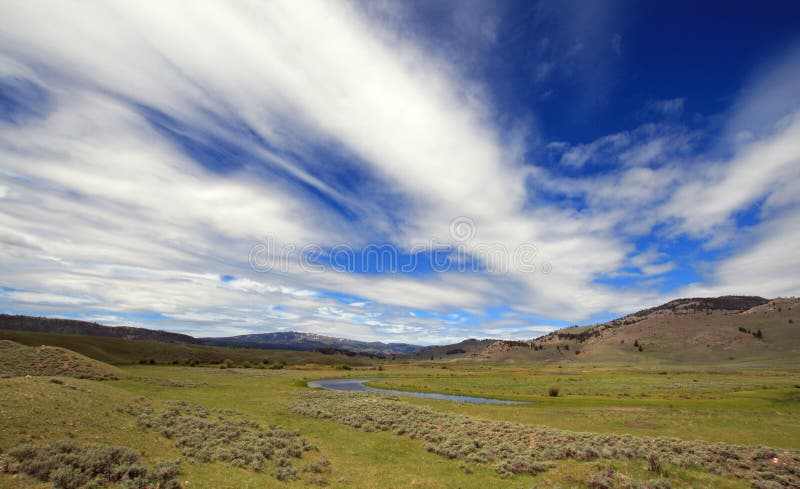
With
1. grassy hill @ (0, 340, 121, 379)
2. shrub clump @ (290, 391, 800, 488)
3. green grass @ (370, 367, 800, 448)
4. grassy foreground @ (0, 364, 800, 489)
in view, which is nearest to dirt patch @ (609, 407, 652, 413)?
green grass @ (370, 367, 800, 448)

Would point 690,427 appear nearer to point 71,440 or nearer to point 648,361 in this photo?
point 71,440

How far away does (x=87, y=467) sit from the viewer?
13.5 meters

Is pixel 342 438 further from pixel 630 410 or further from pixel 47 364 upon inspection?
pixel 47 364

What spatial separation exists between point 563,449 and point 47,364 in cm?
5364

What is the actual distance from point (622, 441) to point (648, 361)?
192m

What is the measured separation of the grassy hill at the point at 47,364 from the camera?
122 ft

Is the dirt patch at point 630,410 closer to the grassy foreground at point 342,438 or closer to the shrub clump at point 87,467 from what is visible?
the grassy foreground at point 342,438

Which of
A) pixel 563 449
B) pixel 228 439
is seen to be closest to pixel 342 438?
pixel 228 439

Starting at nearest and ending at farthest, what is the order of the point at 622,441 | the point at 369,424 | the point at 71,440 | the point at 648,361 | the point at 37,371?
the point at 71,440 → the point at 622,441 → the point at 369,424 → the point at 37,371 → the point at 648,361

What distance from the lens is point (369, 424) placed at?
99.5ft

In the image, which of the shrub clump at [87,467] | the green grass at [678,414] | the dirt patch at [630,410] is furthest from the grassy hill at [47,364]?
the dirt patch at [630,410]

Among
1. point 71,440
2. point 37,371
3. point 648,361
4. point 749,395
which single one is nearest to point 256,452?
point 71,440

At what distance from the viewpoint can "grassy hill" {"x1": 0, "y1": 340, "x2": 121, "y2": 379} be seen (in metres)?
37.1

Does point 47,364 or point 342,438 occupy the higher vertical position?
point 47,364
